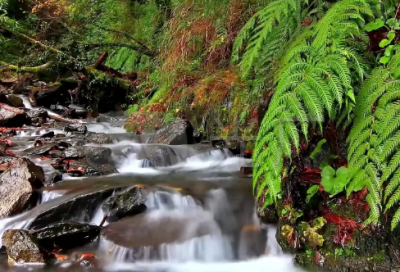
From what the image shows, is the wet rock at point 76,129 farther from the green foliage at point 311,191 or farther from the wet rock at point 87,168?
the green foliage at point 311,191

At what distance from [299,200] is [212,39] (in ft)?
14.0

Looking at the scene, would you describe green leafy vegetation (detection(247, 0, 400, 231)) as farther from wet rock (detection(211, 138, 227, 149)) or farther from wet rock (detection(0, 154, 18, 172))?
wet rock (detection(0, 154, 18, 172))

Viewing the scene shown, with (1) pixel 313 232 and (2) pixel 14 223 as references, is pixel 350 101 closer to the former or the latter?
(1) pixel 313 232

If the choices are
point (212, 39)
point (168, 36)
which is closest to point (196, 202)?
point (212, 39)

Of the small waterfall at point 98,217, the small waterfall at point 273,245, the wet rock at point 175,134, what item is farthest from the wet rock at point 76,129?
the small waterfall at point 273,245

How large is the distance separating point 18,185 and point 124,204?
1243 mm

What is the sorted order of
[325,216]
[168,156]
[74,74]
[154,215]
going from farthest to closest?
1. [74,74]
2. [168,156]
3. [154,215]
4. [325,216]

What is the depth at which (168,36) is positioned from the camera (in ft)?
23.9

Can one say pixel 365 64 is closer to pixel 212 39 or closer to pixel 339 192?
pixel 339 192

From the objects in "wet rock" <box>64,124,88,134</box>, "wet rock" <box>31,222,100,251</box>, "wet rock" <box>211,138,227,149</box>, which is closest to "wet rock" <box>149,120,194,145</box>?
"wet rock" <box>211,138,227,149</box>

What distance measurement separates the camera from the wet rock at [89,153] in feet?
16.8

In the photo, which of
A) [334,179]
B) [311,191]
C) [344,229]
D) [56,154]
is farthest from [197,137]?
[344,229]

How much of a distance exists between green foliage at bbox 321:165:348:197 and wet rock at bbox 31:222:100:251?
2.04 meters

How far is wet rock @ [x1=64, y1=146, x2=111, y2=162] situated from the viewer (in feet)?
16.8
